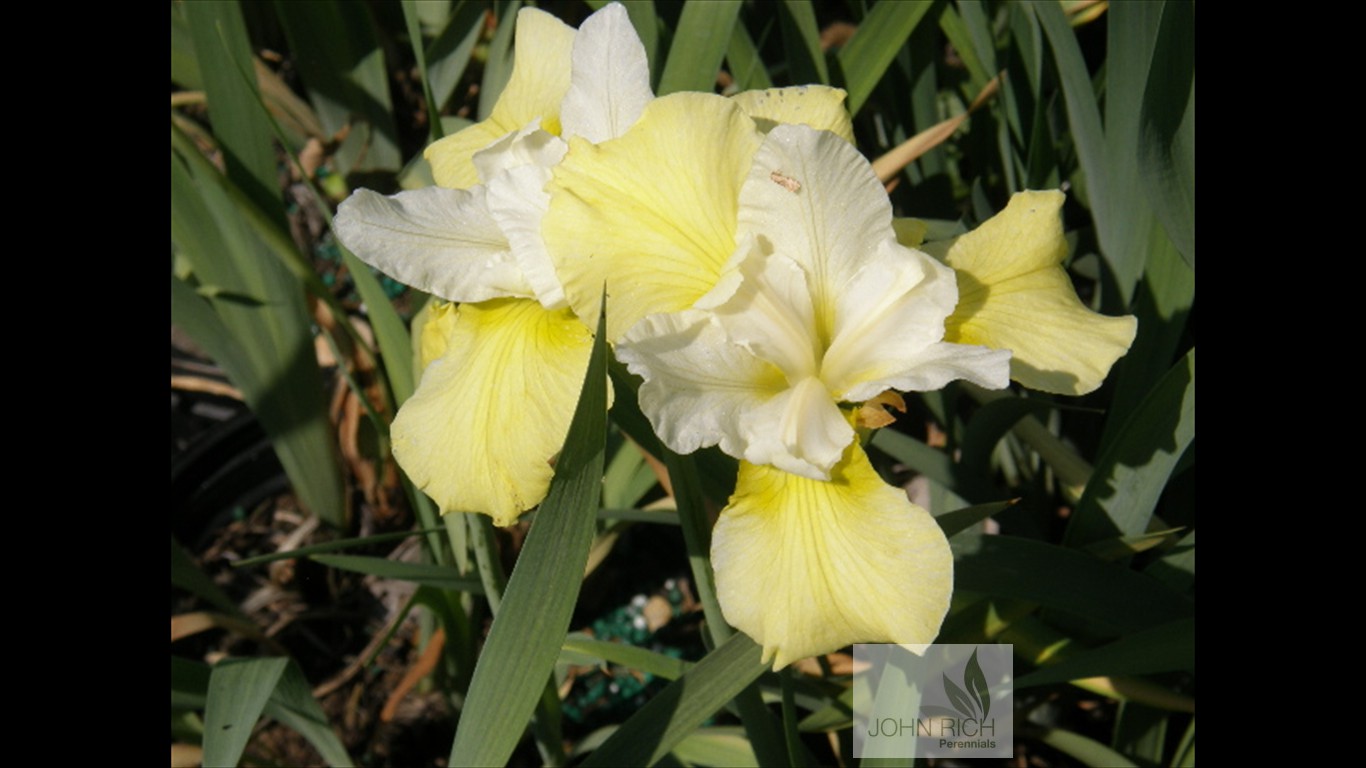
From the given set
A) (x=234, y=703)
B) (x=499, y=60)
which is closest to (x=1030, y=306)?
(x=234, y=703)

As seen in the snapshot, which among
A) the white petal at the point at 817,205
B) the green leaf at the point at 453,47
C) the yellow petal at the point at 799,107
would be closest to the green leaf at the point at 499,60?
the green leaf at the point at 453,47

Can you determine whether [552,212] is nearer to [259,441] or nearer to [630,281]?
[630,281]

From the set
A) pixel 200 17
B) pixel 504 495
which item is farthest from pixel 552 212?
Answer: pixel 200 17

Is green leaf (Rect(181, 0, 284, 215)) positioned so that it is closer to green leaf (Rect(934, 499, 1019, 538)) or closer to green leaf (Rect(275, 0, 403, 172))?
green leaf (Rect(275, 0, 403, 172))

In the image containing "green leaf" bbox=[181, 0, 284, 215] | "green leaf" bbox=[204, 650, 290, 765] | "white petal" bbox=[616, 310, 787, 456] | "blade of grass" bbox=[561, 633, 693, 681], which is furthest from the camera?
"green leaf" bbox=[181, 0, 284, 215]

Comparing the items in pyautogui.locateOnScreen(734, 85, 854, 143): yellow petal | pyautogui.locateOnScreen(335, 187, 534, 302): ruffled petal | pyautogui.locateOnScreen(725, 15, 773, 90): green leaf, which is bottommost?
pyautogui.locateOnScreen(335, 187, 534, 302): ruffled petal

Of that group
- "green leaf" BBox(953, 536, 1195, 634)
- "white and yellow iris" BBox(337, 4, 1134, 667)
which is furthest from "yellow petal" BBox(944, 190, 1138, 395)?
"green leaf" BBox(953, 536, 1195, 634)
